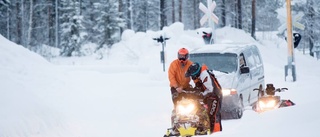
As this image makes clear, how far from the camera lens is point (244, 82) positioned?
544 inches

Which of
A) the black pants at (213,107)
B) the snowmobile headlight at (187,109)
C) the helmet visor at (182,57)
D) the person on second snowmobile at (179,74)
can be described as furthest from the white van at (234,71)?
the snowmobile headlight at (187,109)

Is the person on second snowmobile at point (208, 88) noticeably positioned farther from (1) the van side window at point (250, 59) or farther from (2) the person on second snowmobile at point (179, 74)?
(1) the van side window at point (250, 59)

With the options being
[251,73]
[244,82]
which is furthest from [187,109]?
[251,73]

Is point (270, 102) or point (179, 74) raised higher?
point (179, 74)

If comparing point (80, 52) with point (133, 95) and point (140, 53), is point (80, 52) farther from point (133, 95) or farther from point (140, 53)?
point (133, 95)

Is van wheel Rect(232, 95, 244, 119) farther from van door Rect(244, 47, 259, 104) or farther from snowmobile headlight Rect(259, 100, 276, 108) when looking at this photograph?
snowmobile headlight Rect(259, 100, 276, 108)

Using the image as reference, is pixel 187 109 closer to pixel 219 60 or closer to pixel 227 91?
pixel 227 91

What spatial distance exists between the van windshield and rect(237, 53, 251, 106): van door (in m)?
0.22

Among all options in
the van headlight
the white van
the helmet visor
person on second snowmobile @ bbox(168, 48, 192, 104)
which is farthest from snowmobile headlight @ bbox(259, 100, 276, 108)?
the van headlight

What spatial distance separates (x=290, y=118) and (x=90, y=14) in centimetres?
5252

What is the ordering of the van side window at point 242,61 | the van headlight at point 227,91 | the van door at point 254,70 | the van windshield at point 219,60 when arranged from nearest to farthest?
1. the van headlight at point 227,91
2. the van windshield at point 219,60
3. the van side window at point 242,61
4. the van door at point 254,70

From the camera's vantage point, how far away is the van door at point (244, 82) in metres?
13.5

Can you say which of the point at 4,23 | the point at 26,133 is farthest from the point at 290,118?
the point at 4,23

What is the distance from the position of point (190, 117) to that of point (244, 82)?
5.87 metres
